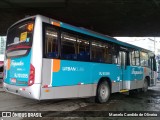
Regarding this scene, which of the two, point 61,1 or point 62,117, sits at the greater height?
point 61,1

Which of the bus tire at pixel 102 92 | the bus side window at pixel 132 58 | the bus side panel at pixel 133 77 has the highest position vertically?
the bus side window at pixel 132 58

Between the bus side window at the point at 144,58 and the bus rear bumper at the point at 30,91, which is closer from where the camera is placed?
the bus rear bumper at the point at 30,91

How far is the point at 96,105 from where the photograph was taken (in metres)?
9.35

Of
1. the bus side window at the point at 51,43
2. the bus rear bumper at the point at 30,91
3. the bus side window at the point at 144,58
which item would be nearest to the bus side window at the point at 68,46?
the bus side window at the point at 51,43

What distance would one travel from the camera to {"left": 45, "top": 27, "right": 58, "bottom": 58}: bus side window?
7089mm

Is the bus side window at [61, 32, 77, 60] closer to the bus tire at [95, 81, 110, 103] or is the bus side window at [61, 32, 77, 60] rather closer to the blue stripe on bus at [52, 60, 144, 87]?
the blue stripe on bus at [52, 60, 144, 87]

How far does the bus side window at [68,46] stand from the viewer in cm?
769

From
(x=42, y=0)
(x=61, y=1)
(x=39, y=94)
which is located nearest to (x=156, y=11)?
(x=61, y=1)

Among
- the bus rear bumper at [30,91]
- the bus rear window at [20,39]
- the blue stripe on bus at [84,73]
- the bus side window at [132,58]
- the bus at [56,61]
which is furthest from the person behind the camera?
the bus side window at [132,58]

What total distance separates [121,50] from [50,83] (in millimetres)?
5926

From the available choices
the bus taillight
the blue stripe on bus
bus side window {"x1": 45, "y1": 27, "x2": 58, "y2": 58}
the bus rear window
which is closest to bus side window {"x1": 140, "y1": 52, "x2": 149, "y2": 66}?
the blue stripe on bus

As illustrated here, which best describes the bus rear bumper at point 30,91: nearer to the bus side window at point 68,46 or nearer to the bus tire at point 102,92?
the bus side window at point 68,46

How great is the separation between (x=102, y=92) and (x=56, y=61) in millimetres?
3535

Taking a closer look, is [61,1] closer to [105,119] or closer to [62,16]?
[62,16]
